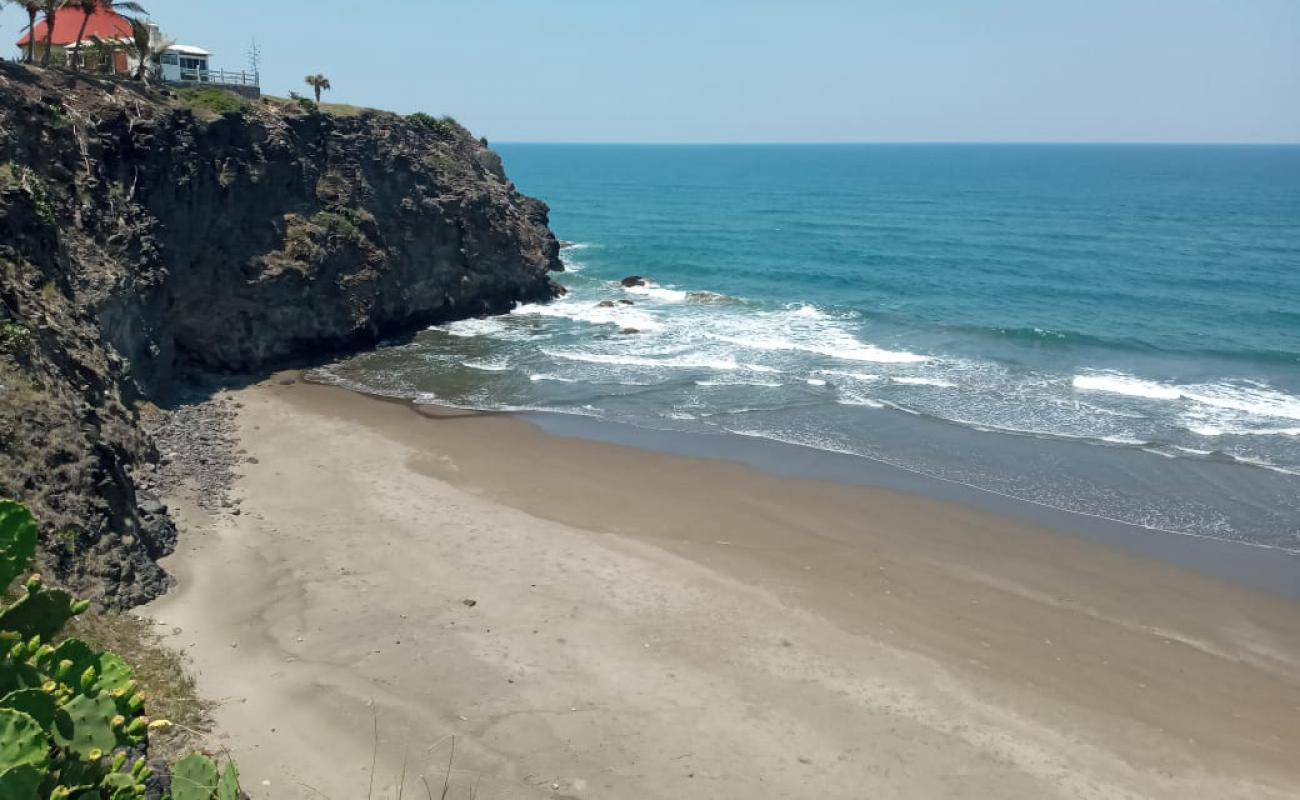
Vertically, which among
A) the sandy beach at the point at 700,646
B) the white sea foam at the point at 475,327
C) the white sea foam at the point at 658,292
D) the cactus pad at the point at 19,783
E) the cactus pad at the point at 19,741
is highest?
the white sea foam at the point at 658,292

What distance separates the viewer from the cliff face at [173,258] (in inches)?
751

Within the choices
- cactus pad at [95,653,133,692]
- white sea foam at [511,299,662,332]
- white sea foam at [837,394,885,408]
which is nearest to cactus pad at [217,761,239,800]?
cactus pad at [95,653,133,692]

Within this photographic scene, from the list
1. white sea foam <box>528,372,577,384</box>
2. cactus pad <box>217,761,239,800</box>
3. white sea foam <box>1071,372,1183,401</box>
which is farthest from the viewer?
white sea foam <box>528,372,577,384</box>

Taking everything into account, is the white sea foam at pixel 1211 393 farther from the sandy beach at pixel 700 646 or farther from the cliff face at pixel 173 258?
the cliff face at pixel 173 258

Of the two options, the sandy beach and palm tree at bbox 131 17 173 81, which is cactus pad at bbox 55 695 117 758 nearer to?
the sandy beach

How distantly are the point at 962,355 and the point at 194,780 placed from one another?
129 feet

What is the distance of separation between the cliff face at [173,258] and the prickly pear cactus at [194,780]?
1080cm

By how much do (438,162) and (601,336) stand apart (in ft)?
41.0

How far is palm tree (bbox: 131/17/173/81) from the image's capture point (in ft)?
116

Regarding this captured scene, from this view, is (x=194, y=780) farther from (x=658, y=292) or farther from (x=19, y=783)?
(x=658, y=292)

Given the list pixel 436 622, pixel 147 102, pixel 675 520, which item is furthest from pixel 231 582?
pixel 147 102

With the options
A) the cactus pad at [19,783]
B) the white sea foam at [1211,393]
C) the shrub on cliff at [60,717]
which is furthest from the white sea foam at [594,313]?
the cactus pad at [19,783]

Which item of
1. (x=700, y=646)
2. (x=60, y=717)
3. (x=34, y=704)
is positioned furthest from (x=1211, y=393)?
(x=34, y=704)

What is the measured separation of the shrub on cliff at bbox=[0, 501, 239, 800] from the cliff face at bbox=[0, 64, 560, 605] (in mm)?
9299
